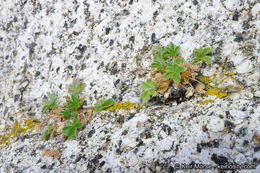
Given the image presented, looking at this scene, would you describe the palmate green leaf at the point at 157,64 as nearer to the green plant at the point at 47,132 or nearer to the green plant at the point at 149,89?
the green plant at the point at 149,89

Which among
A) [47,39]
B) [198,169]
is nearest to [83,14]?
[47,39]

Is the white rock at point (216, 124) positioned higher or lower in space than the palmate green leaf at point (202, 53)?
lower

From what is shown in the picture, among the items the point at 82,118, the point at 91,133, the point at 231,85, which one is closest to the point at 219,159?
the point at 231,85

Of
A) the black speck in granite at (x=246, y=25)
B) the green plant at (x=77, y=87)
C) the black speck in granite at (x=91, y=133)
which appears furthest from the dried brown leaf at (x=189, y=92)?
the green plant at (x=77, y=87)

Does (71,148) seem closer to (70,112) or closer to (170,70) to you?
(70,112)

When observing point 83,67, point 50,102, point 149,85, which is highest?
point 83,67

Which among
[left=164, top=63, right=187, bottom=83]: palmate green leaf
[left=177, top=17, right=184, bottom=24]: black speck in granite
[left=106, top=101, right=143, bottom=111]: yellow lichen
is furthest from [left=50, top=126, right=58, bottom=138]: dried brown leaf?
[left=177, top=17, right=184, bottom=24]: black speck in granite

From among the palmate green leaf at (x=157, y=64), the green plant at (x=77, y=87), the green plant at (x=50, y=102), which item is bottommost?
the green plant at (x=50, y=102)
